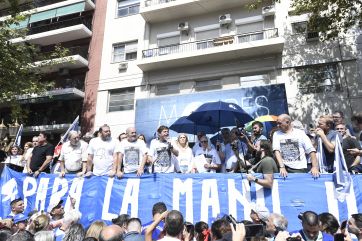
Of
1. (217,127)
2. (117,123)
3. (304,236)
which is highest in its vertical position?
(117,123)

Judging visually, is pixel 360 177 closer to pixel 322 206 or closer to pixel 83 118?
pixel 322 206

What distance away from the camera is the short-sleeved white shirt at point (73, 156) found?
7121 millimetres

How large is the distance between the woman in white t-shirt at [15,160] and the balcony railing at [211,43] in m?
9.16

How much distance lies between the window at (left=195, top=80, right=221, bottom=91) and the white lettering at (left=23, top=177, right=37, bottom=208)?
9.96 m

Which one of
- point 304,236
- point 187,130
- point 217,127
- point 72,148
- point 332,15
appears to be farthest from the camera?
point 332,15

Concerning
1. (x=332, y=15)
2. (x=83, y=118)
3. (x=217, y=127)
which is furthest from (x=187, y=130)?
(x=83, y=118)

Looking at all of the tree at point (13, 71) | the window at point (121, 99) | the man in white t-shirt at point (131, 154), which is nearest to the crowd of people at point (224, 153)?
the man in white t-shirt at point (131, 154)

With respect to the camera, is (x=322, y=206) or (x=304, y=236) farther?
(x=322, y=206)

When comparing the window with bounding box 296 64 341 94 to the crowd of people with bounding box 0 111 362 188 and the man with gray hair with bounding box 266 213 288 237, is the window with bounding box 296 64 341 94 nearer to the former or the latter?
the crowd of people with bounding box 0 111 362 188

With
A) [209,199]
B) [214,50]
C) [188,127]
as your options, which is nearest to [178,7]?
[214,50]

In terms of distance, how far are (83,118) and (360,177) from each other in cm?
1521

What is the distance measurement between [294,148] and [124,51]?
14.1 m

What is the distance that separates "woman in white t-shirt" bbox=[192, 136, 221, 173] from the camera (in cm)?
680

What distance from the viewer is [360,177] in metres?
5.12
